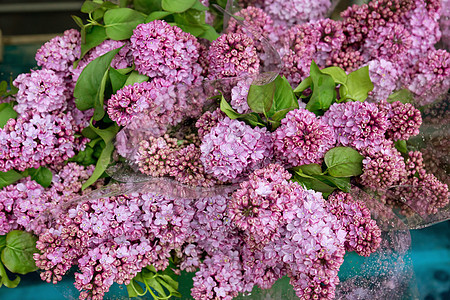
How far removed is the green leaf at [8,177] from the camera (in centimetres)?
89

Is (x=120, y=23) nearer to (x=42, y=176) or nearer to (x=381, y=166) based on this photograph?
(x=42, y=176)

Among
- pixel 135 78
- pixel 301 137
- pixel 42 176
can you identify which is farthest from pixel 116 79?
pixel 301 137

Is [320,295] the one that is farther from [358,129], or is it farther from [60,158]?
[60,158]

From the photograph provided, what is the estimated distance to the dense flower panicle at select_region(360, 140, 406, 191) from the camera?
78cm

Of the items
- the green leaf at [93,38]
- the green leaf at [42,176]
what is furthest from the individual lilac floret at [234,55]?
the green leaf at [42,176]

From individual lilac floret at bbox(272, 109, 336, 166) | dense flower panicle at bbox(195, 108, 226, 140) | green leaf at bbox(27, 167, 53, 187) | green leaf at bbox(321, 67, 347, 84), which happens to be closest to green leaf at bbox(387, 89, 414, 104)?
green leaf at bbox(321, 67, 347, 84)

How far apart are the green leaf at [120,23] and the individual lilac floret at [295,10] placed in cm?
33

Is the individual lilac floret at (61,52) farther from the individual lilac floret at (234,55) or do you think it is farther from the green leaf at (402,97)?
the green leaf at (402,97)

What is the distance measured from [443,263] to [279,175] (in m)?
0.64

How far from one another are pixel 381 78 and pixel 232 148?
387mm

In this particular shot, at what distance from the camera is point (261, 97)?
0.77m

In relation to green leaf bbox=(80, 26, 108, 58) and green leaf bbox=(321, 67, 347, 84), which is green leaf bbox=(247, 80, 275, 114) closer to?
green leaf bbox=(321, 67, 347, 84)

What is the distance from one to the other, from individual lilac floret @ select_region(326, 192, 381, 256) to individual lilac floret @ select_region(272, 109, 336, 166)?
0.10 m

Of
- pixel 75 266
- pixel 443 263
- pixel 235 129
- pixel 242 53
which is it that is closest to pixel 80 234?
pixel 75 266
